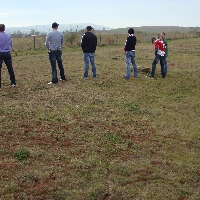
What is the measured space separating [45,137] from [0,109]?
201 cm

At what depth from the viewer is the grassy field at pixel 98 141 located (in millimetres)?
4566

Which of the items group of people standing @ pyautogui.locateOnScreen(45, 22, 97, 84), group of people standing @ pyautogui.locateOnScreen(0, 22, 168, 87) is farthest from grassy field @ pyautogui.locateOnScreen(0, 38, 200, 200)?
group of people standing @ pyautogui.locateOnScreen(45, 22, 97, 84)

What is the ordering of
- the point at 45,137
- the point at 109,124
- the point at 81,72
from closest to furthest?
the point at 45,137, the point at 109,124, the point at 81,72

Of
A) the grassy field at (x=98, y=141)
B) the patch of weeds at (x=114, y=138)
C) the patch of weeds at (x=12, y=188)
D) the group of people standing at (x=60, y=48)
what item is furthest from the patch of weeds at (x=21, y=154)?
the group of people standing at (x=60, y=48)

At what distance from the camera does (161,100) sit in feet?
30.9

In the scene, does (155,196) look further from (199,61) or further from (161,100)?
(199,61)

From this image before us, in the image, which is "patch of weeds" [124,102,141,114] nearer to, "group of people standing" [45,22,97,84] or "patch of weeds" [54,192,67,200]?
"group of people standing" [45,22,97,84]

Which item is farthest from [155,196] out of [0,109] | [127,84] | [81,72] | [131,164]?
[81,72]

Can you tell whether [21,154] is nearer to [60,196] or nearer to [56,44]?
[60,196]

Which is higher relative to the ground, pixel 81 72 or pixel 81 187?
pixel 81 72

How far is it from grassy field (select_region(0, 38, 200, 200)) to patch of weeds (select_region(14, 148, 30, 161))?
0.07 ft

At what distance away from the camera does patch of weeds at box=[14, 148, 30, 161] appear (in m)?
5.30

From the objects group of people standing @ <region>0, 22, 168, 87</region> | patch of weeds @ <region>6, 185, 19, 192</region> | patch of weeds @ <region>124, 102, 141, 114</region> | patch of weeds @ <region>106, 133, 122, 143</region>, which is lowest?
patch of weeds @ <region>6, 185, 19, 192</region>

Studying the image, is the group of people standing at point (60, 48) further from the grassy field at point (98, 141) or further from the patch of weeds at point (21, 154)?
the patch of weeds at point (21, 154)
